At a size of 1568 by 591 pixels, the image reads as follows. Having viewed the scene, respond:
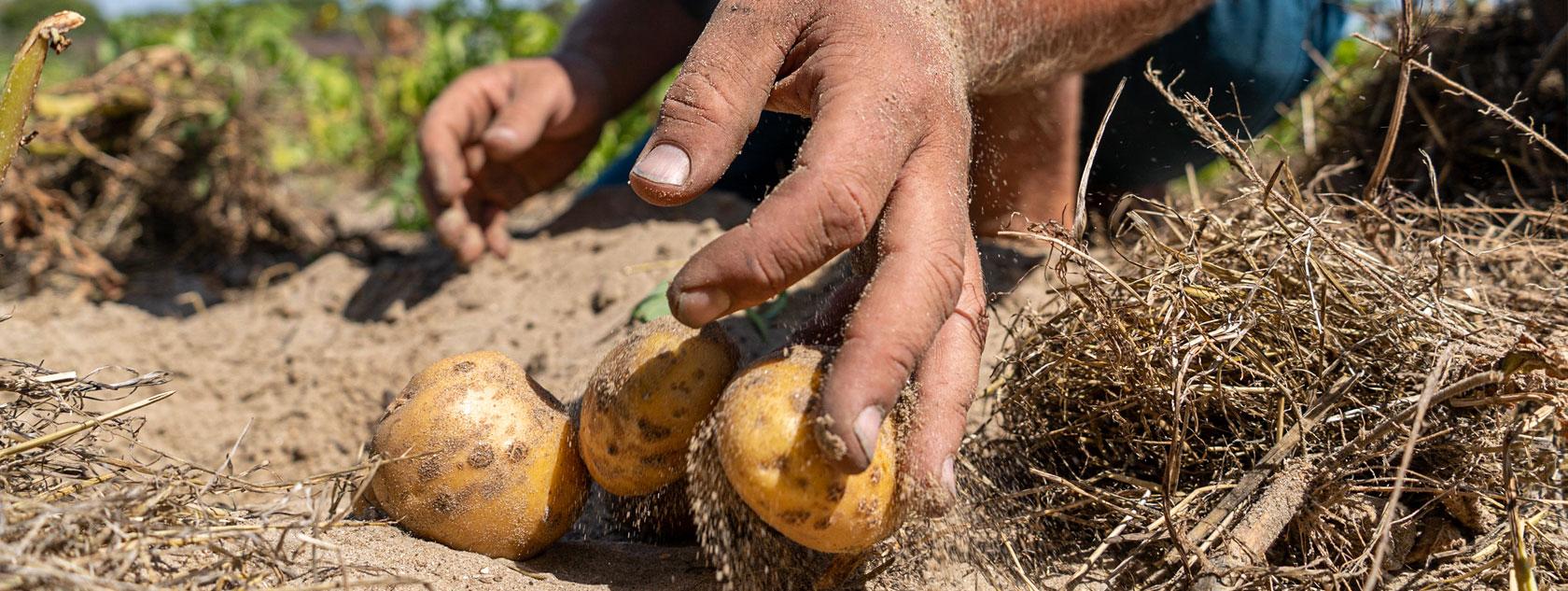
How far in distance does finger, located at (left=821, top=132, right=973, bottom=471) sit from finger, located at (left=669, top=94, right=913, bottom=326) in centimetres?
6

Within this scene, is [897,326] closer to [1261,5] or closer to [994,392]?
[994,392]

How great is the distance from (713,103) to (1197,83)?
2.28 metres

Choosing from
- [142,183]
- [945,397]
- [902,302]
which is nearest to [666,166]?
[902,302]

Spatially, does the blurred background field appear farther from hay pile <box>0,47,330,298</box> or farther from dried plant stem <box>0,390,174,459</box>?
dried plant stem <box>0,390,174,459</box>

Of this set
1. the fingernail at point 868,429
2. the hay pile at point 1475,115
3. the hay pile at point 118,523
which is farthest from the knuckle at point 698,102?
the hay pile at point 1475,115

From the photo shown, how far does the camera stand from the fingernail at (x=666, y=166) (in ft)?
5.06

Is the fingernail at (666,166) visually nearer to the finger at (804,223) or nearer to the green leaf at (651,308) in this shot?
the finger at (804,223)

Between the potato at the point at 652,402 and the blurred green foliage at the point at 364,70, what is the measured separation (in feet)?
10.0

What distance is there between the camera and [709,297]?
4.94 feet

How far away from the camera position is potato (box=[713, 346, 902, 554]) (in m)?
1.54

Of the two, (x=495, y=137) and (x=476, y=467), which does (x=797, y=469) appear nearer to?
(x=476, y=467)

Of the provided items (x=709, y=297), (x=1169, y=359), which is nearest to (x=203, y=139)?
(x=709, y=297)

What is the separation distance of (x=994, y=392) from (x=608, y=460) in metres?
0.81

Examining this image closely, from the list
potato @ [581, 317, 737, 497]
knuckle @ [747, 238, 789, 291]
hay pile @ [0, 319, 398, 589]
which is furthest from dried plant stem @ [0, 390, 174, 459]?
knuckle @ [747, 238, 789, 291]
